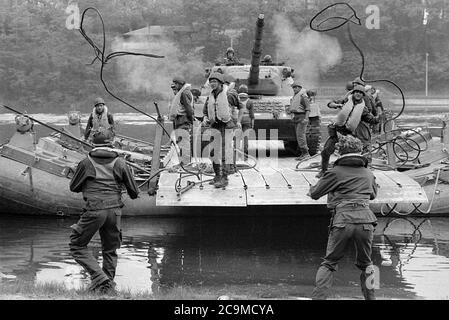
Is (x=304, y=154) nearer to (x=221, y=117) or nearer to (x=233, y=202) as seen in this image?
(x=221, y=117)

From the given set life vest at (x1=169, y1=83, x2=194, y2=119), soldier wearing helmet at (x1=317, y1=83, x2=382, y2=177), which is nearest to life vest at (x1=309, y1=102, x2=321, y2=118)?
life vest at (x1=169, y1=83, x2=194, y2=119)

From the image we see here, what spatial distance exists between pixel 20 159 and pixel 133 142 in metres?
5.12

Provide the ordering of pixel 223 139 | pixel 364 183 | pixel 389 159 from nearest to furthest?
pixel 364 183
pixel 223 139
pixel 389 159

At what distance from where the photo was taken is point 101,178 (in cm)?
918

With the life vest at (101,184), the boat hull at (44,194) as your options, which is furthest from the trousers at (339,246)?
the boat hull at (44,194)

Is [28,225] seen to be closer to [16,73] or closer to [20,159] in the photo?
[20,159]

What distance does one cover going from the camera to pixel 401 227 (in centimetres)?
1474

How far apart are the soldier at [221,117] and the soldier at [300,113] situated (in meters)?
2.65

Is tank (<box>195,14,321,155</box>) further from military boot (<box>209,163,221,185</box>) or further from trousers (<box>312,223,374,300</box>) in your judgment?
trousers (<box>312,223,374,300</box>)

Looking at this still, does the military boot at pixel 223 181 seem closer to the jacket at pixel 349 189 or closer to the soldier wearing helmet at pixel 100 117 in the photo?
the soldier wearing helmet at pixel 100 117

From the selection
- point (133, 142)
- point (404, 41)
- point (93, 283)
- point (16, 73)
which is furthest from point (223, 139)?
point (404, 41)

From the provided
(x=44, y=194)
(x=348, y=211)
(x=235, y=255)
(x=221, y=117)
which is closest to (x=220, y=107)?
(x=221, y=117)

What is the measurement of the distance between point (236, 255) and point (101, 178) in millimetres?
3715

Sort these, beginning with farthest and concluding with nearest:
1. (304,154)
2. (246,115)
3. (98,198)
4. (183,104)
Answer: (304,154) → (246,115) → (183,104) → (98,198)
